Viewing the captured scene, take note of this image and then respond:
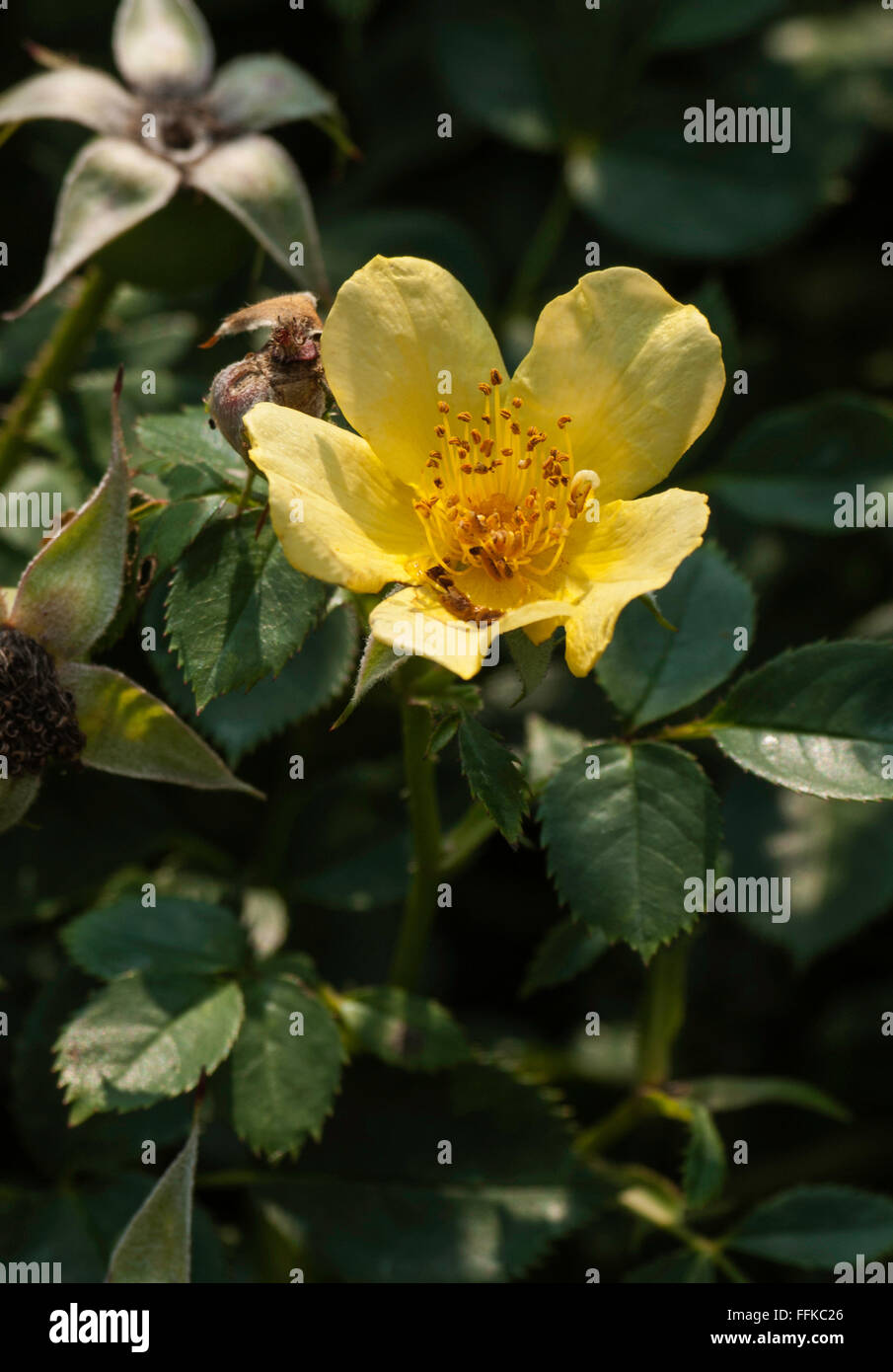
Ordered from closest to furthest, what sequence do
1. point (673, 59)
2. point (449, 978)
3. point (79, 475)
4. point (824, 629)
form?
1. point (79, 475)
2. point (449, 978)
3. point (824, 629)
4. point (673, 59)

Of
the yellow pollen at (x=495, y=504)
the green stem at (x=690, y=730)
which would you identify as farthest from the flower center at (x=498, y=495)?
the green stem at (x=690, y=730)

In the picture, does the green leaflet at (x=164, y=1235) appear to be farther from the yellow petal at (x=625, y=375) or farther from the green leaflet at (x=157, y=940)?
the yellow petal at (x=625, y=375)

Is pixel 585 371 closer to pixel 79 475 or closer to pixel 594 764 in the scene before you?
pixel 594 764

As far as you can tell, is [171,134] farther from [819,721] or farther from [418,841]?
[819,721]

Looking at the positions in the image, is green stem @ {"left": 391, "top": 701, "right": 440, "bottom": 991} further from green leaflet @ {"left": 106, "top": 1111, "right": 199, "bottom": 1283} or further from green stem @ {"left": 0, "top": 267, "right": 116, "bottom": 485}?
green stem @ {"left": 0, "top": 267, "right": 116, "bottom": 485}

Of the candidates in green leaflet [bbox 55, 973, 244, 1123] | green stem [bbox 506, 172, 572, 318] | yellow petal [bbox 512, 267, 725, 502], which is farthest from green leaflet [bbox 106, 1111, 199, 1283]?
green stem [bbox 506, 172, 572, 318]

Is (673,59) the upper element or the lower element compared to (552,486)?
upper
